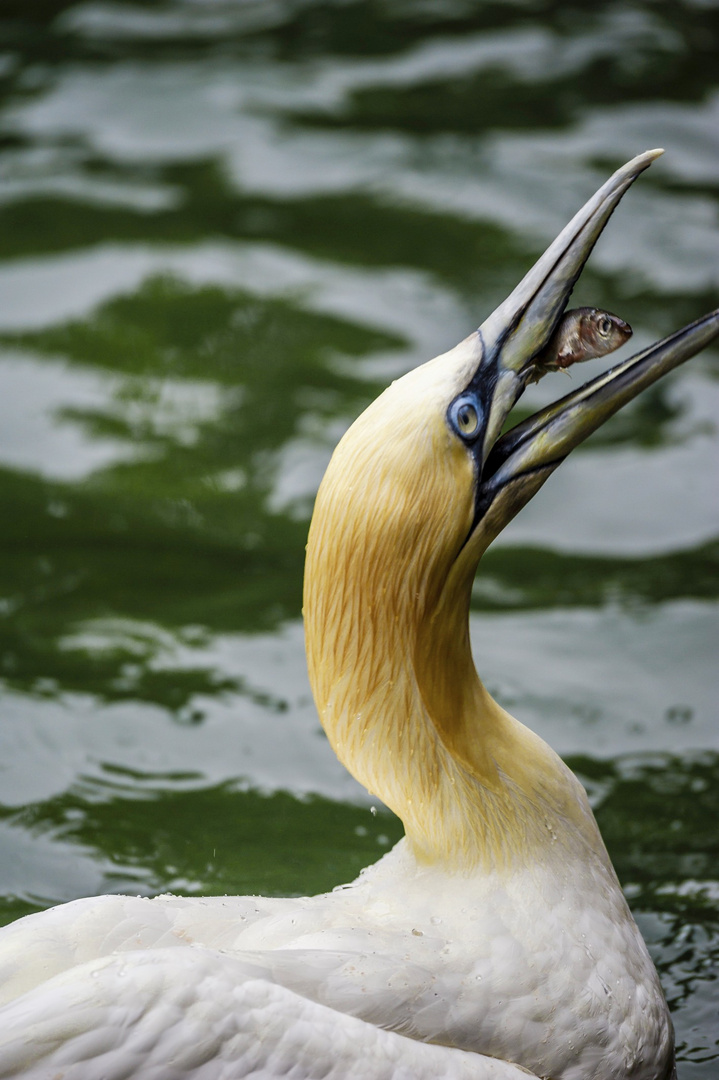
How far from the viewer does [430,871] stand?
10.2ft

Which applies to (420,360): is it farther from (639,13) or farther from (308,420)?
(639,13)

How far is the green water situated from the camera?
475 centimetres

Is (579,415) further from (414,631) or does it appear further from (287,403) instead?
(287,403)

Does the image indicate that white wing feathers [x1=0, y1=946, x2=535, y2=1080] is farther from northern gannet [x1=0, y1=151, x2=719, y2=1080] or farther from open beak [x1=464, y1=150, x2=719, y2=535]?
open beak [x1=464, y1=150, x2=719, y2=535]

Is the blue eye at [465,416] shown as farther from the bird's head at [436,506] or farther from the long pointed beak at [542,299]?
the long pointed beak at [542,299]

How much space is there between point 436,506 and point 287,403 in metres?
4.71

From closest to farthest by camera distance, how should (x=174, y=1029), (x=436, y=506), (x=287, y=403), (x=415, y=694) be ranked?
(x=174, y=1029) → (x=436, y=506) → (x=415, y=694) → (x=287, y=403)

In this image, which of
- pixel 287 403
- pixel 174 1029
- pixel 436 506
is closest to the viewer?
pixel 174 1029

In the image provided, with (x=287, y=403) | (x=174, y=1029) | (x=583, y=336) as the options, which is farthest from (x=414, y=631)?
(x=287, y=403)

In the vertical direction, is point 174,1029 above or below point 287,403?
below

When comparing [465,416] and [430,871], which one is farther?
[430,871]

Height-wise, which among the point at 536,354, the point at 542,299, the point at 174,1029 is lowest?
the point at 174,1029

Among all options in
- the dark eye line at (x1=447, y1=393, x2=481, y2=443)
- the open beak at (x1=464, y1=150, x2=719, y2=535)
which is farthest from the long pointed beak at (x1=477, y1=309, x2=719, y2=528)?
the dark eye line at (x1=447, y1=393, x2=481, y2=443)

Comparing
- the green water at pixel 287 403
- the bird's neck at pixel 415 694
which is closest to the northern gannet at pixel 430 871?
the bird's neck at pixel 415 694
